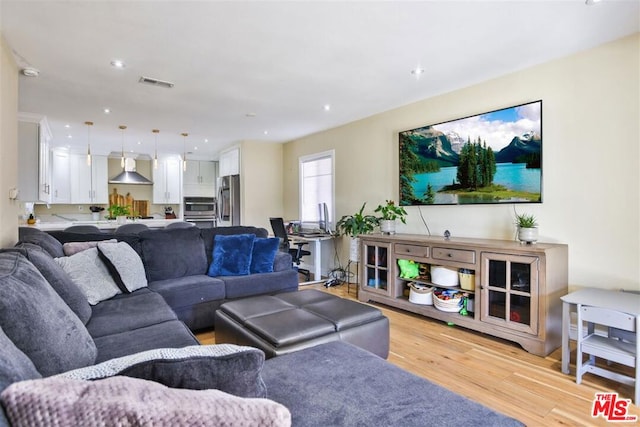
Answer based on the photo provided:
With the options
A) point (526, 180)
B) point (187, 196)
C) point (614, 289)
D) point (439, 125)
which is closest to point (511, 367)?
point (614, 289)

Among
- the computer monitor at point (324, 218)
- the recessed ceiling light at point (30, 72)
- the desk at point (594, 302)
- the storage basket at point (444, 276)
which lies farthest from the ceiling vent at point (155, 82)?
the desk at point (594, 302)

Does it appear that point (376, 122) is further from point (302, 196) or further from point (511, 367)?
point (511, 367)

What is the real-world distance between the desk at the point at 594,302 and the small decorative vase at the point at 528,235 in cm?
56

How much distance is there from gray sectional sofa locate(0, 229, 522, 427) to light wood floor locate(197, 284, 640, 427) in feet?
3.42

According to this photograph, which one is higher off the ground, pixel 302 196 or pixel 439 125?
pixel 439 125

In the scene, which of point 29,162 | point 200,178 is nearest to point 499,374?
point 29,162

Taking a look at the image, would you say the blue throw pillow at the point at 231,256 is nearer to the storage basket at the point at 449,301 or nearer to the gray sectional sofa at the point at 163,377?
the gray sectional sofa at the point at 163,377

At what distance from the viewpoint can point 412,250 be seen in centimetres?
363

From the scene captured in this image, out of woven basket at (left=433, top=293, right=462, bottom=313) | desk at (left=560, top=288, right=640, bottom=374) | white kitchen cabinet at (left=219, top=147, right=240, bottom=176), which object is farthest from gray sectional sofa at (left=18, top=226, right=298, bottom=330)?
white kitchen cabinet at (left=219, top=147, right=240, bottom=176)

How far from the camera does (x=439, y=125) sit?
3893 millimetres

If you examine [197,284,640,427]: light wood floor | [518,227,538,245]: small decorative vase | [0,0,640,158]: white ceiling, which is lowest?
[197,284,640,427]: light wood floor

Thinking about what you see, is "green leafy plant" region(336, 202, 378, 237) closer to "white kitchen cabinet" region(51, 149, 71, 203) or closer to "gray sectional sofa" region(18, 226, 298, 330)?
"gray sectional sofa" region(18, 226, 298, 330)

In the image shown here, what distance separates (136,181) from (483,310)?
7.67 meters

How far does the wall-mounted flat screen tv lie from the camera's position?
10.3 ft
